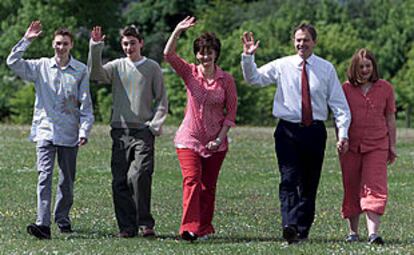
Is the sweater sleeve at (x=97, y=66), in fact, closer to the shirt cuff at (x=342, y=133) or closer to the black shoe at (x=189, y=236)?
the black shoe at (x=189, y=236)

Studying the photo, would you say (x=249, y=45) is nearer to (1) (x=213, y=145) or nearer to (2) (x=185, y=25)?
(2) (x=185, y=25)

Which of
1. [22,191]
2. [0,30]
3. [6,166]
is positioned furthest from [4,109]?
[22,191]

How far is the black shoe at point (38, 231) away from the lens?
1058cm

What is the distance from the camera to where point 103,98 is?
47.9 metres

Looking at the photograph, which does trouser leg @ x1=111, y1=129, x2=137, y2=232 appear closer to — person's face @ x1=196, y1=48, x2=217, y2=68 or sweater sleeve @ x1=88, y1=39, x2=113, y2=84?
sweater sleeve @ x1=88, y1=39, x2=113, y2=84

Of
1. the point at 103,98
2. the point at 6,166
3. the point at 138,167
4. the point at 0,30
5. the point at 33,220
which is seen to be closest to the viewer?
the point at 138,167

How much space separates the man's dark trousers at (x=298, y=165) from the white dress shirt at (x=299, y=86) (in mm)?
111

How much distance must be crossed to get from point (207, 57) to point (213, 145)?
2.69 feet

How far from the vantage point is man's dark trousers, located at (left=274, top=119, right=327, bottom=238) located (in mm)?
10344

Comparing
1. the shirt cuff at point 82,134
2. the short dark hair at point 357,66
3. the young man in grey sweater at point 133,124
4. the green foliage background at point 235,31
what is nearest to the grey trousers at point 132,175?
the young man in grey sweater at point 133,124

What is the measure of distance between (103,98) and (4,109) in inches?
186

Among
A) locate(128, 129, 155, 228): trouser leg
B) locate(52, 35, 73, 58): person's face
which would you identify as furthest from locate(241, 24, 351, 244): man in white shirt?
locate(52, 35, 73, 58): person's face

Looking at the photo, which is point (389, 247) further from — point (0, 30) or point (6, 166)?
point (0, 30)

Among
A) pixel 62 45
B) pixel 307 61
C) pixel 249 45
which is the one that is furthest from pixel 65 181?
pixel 307 61
